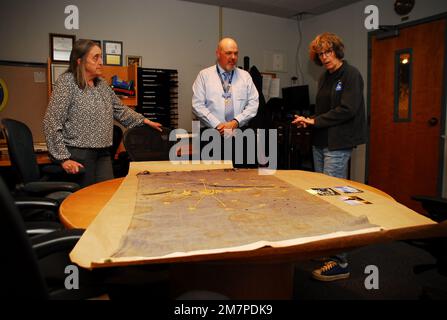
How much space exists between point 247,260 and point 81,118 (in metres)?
1.82

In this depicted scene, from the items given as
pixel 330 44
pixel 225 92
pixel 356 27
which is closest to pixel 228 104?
pixel 225 92

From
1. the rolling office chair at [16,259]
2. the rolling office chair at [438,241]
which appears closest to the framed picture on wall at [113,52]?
the rolling office chair at [438,241]

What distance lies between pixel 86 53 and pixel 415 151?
3.52 m

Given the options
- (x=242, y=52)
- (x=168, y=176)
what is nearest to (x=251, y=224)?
(x=168, y=176)

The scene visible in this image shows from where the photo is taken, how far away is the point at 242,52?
5027 millimetres

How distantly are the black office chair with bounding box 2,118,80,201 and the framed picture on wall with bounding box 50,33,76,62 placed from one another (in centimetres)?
204

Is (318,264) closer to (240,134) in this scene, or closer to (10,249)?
(240,134)

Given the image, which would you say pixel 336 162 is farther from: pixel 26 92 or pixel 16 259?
pixel 26 92

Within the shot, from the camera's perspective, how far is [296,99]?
5.01m

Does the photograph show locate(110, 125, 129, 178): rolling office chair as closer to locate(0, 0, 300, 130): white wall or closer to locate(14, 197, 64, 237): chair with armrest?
locate(0, 0, 300, 130): white wall

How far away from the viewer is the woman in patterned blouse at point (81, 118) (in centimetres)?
221

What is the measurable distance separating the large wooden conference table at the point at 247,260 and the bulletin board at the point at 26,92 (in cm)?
270

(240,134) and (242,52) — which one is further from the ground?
(242,52)

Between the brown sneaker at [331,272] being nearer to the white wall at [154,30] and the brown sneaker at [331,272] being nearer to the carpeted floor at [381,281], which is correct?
the carpeted floor at [381,281]
